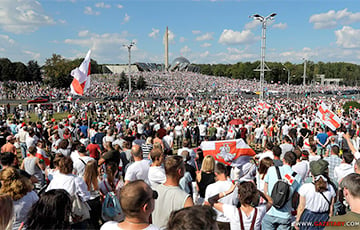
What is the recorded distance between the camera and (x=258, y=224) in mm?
3125

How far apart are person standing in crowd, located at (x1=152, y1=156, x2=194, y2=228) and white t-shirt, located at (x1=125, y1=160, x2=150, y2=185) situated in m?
1.90

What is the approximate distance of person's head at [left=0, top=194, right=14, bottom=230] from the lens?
8.25 ft

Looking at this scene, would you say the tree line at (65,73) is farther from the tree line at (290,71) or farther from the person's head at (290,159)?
the person's head at (290,159)

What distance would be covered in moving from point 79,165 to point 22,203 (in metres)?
2.29

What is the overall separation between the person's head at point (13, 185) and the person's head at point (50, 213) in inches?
40.0

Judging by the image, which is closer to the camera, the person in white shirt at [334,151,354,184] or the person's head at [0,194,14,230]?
the person's head at [0,194,14,230]

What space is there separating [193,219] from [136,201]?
23.3 inches

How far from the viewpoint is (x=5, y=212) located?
2.54 metres

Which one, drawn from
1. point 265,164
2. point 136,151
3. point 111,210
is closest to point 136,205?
point 111,210

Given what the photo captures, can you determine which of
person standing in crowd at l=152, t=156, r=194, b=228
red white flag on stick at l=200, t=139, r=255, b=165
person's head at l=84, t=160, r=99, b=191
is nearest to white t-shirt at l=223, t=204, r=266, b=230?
person standing in crowd at l=152, t=156, r=194, b=228

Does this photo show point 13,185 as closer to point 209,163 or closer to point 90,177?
point 90,177

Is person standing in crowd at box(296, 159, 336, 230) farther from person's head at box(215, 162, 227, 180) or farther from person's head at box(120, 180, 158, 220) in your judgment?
person's head at box(120, 180, 158, 220)

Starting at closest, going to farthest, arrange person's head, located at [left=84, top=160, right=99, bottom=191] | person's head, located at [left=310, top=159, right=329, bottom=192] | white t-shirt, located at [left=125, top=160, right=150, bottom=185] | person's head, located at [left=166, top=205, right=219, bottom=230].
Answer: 1. person's head, located at [left=166, top=205, right=219, bottom=230]
2. person's head, located at [left=310, top=159, right=329, bottom=192]
3. person's head, located at [left=84, top=160, right=99, bottom=191]
4. white t-shirt, located at [left=125, top=160, right=150, bottom=185]

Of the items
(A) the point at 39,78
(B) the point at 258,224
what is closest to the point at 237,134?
(B) the point at 258,224
